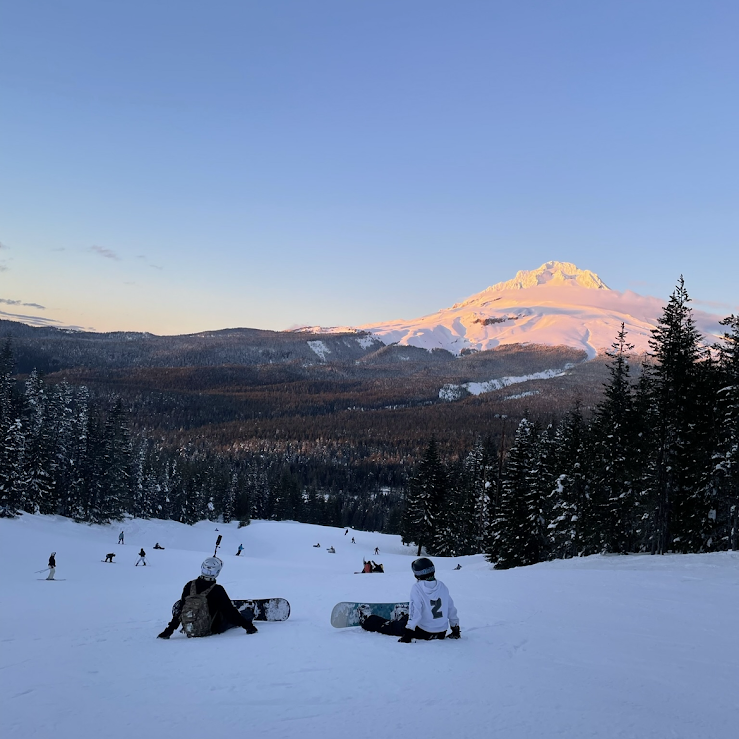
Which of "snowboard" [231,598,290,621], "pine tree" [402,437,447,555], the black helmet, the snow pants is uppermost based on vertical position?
the black helmet

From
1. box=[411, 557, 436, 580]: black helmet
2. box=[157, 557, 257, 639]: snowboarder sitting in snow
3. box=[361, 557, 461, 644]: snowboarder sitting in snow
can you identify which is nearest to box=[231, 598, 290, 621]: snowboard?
box=[157, 557, 257, 639]: snowboarder sitting in snow

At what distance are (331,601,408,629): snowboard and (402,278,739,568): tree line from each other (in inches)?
841

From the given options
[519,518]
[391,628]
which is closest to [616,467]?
[519,518]

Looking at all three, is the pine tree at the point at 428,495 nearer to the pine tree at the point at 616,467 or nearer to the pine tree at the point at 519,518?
the pine tree at the point at 519,518

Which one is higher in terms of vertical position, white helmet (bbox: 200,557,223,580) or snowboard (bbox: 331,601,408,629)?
white helmet (bbox: 200,557,223,580)

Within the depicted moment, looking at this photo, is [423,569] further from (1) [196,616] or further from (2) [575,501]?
(2) [575,501]

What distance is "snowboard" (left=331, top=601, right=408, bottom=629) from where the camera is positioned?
9391 millimetres

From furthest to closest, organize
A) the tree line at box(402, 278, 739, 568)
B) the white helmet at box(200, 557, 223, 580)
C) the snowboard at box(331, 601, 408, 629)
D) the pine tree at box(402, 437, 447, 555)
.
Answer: the pine tree at box(402, 437, 447, 555) < the tree line at box(402, 278, 739, 568) < the snowboard at box(331, 601, 408, 629) < the white helmet at box(200, 557, 223, 580)

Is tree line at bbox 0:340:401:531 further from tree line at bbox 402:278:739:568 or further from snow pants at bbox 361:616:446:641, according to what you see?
snow pants at bbox 361:616:446:641

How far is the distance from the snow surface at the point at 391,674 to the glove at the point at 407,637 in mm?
161

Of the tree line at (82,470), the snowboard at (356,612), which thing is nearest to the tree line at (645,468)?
the snowboard at (356,612)

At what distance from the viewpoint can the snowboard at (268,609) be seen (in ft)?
34.1

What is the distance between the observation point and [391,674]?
6.06 meters

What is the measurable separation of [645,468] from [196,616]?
28.6 meters
